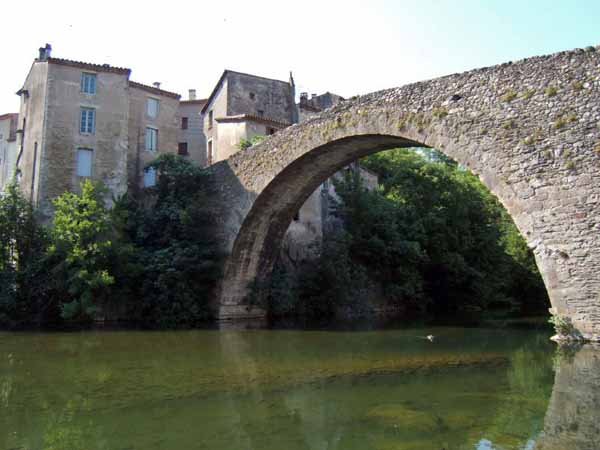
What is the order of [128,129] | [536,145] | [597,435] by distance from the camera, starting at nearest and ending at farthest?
1. [597,435]
2. [536,145]
3. [128,129]

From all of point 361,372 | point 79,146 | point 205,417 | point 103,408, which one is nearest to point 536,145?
point 361,372

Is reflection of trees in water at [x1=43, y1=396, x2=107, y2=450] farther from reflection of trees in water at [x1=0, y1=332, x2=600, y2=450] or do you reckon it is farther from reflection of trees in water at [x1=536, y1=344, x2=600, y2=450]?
reflection of trees in water at [x1=536, y1=344, x2=600, y2=450]

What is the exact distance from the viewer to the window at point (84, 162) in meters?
20.3

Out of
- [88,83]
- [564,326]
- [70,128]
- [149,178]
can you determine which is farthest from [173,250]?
[564,326]

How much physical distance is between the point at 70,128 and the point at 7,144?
12.6 metres

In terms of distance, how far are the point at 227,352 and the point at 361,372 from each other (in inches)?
123

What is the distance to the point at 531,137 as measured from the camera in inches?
366

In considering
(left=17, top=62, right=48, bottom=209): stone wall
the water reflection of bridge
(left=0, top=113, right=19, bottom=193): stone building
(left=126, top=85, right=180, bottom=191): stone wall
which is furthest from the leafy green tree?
(left=0, top=113, right=19, bottom=193): stone building

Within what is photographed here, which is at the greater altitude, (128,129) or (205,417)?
(128,129)

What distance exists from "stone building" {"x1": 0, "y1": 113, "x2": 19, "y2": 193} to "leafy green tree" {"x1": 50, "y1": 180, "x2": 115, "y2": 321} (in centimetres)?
1543

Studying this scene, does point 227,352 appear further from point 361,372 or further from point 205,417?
point 205,417

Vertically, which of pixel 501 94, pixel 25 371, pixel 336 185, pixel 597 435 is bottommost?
pixel 597 435

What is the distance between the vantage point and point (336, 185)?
20297 mm

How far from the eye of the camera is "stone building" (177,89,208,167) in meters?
29.3
